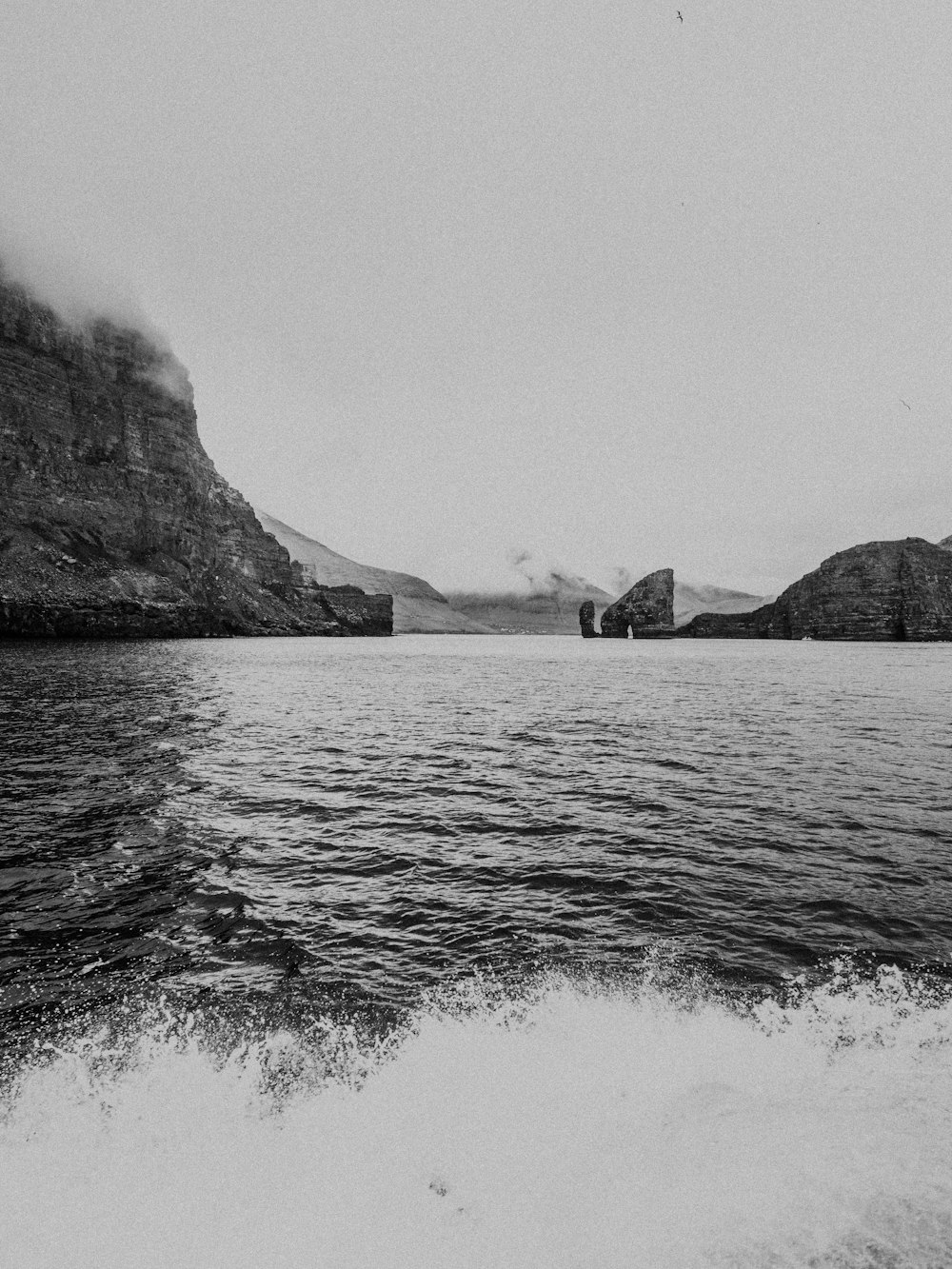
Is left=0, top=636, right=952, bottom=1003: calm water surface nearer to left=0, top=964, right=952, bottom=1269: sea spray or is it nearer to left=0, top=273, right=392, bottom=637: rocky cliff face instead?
left=0, top=964, right=952, bottom=1269: sea spray

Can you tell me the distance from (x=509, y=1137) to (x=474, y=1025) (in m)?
1.75

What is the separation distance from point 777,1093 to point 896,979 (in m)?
3.87

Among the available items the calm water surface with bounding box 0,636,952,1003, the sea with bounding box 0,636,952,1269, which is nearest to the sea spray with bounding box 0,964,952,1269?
the sea with bounding box 0,636,952,1269

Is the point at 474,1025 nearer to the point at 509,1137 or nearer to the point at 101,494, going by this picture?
the point at 509,1137

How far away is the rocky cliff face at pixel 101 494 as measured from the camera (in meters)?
122

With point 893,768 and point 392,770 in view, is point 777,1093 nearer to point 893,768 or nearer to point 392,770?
point 392,770

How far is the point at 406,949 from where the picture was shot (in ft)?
35.9

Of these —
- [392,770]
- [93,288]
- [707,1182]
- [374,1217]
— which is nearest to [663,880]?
[707,1182]

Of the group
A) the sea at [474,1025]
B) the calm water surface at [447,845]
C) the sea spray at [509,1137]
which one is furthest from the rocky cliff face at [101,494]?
the sea spray at [509,1137]

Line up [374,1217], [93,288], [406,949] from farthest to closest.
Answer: [93,288], [406,949], [374,1217]

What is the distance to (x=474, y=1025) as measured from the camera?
8.98m

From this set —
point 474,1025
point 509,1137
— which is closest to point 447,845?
point 474,1025

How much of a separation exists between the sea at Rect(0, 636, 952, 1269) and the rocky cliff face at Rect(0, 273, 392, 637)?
396ft

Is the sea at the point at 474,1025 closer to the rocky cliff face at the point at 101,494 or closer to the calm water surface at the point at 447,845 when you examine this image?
the calm water surface at the point at 447,845
